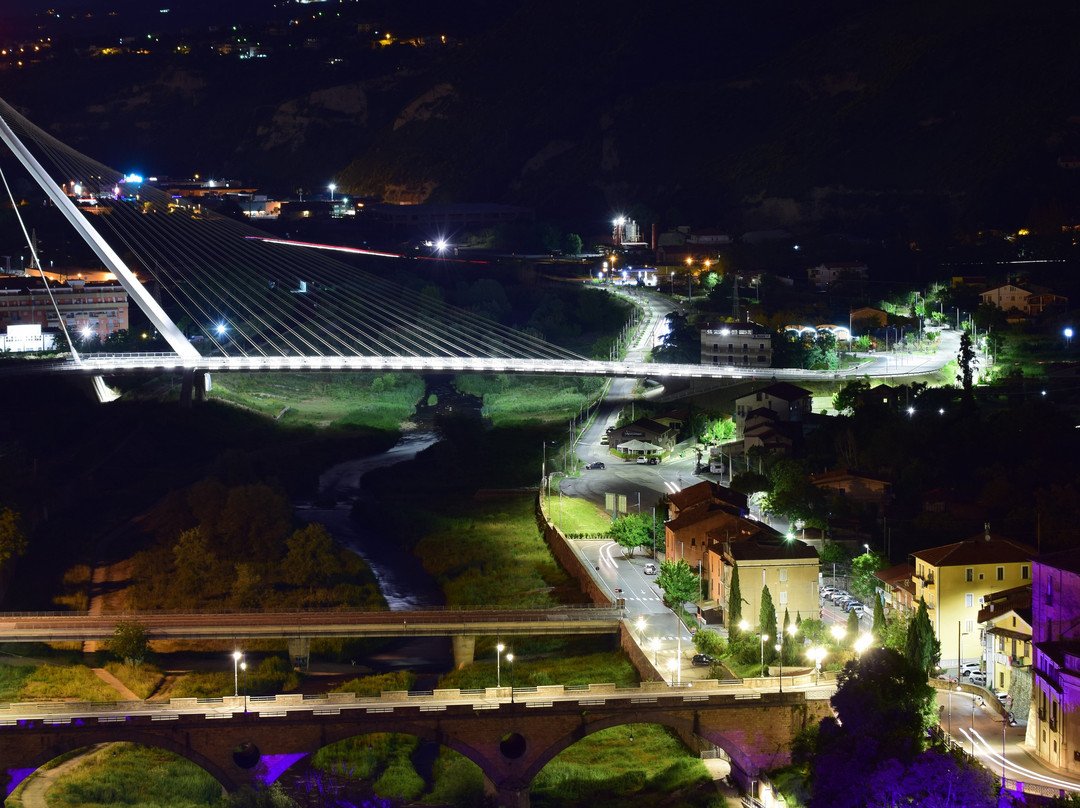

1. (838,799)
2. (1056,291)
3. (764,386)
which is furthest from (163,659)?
(1056,291)

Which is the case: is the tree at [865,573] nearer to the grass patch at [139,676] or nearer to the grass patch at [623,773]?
the grass patch at [623,773]

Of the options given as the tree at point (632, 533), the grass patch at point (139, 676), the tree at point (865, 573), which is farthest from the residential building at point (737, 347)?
the grass patch at point (139, 676)

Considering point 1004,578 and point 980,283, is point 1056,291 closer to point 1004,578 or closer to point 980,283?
point 980,283

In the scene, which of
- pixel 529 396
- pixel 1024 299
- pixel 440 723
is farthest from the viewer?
pixel 529 396

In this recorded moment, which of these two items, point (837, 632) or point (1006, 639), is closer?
point (1006, 639)

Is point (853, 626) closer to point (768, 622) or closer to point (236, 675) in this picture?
point (768, 622)

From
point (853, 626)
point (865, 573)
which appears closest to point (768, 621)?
point (853, 626)
